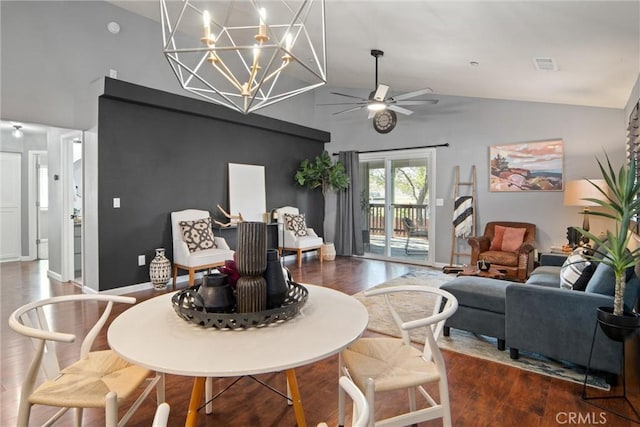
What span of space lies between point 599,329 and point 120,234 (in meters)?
4.83

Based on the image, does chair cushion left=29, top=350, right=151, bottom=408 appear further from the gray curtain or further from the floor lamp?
the gray curtain

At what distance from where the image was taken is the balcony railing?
6633 mm

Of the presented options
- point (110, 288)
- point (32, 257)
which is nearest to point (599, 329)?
point (110, 288)

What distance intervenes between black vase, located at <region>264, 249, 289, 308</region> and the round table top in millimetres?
106

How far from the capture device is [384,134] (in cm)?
692

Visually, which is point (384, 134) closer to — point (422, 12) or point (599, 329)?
point (422, 12)

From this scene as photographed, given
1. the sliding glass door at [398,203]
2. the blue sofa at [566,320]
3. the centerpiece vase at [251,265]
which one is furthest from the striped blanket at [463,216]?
the centerpiece vase at [251,265]

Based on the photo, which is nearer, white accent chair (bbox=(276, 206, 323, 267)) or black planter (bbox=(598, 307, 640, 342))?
black planter (bbox=(598, 307, 640, 342))

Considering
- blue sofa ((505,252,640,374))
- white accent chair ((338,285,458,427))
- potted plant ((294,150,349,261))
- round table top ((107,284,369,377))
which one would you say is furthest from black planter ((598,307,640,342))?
potted plant ((294,150,349,261))

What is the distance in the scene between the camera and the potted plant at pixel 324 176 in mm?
6918

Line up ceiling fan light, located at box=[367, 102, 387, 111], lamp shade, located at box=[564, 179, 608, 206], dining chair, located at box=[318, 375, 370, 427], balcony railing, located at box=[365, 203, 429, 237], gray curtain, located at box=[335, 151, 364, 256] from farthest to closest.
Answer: gray curtain, located at box=[335, 151, 364, 256] → balcony railing, located at box=[365, 203, 429, 237] → ceiling fan light, located at box=[367, 102, 387, 111] → lamp shade, located at box=[564, 179, 608, 206] → dining chair, located at box=[318, 375, 370, 427]

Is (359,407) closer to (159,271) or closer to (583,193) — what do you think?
(159,271)

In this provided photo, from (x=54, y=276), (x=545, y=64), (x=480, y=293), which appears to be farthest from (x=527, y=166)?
(x=54, y=276)

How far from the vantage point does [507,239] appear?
17.3 feet
